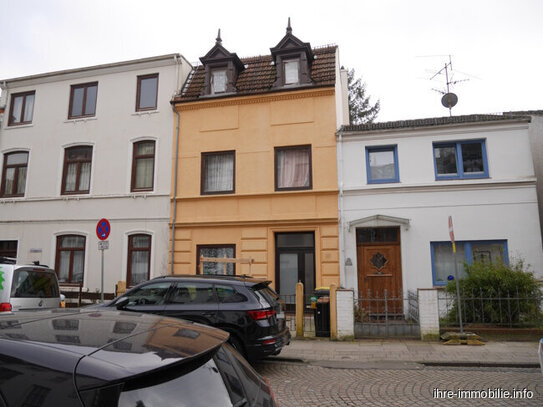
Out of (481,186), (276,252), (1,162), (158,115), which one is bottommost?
(276,252)

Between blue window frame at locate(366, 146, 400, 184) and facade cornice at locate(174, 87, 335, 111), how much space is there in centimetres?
268

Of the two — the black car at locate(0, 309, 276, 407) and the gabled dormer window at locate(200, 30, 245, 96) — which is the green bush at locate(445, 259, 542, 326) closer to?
the black car at locate(0, 309, 276, 407)

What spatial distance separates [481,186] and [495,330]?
15.9 ft

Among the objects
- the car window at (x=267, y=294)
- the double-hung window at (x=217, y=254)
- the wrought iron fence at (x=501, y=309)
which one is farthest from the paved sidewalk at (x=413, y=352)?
the double-hung window at (x=217, y=254)

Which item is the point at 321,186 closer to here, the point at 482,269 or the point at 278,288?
the point at 278,288

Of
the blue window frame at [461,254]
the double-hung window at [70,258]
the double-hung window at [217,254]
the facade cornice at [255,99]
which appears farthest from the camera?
the double-hung window at [70,258]

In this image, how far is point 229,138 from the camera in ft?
49.1

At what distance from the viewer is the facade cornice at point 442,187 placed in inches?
487

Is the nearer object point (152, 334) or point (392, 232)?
point (152, 334)

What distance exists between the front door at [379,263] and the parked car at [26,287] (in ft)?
28.9

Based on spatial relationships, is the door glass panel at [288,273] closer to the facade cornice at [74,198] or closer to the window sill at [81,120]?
the facade cornice at [74,198]

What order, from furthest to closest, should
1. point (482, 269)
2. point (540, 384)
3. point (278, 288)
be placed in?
point (278, 288) → point (482, 269) → point (540, 384)

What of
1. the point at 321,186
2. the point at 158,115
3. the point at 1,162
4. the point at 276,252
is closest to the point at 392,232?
the point at 321,186

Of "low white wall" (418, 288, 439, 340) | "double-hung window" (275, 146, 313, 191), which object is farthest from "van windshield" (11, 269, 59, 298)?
"low white wall" (418, 288, 439, 340)
